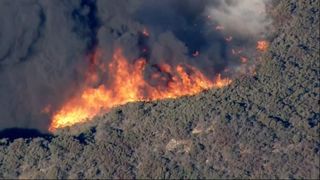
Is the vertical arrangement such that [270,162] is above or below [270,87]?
below

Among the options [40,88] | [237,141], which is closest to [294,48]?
[237,141]

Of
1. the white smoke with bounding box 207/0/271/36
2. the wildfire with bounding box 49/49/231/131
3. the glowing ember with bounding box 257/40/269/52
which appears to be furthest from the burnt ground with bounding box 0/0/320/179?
the white smoke with bounding box 207/0/271/36

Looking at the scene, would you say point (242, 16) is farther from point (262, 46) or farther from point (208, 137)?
point (208, 137)

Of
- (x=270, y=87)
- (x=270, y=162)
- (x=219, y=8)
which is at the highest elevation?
(x=219, y=8)

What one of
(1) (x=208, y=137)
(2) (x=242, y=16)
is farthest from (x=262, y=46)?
(1) (x=208, y=137)

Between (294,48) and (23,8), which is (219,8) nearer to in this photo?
(294,48)

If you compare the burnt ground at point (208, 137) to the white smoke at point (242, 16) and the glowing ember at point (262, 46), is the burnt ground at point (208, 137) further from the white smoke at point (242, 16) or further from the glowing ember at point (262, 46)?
the white smoke at point (242, 16)
